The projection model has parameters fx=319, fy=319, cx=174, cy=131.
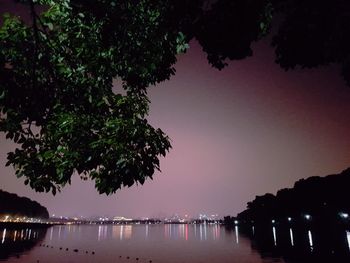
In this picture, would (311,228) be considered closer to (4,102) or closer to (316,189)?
(316,189)

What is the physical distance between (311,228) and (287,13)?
10048 cm

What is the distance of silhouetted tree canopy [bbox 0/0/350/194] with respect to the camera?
550cm

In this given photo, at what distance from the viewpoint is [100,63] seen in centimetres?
664

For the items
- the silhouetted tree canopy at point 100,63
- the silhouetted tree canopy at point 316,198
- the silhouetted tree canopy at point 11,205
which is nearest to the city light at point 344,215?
the silhouetted tree canopy at point 316,198

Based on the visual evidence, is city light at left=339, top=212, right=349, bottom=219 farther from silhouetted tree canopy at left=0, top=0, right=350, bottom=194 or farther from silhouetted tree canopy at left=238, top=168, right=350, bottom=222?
silhouetted tree canopy at left=0, top=0, right=350, bottom=194

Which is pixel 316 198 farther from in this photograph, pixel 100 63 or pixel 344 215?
pixel 100 63

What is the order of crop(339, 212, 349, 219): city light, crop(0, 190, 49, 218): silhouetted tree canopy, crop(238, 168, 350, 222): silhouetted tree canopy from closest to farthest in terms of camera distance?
crop(339, 212, 349, 219): city light
crop(238, 168, 350, 222): silhouetted tree canopy
crop(0, 190, 49, 218): silhouetted tree canopy

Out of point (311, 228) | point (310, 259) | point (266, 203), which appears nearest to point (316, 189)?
point (311, 228)

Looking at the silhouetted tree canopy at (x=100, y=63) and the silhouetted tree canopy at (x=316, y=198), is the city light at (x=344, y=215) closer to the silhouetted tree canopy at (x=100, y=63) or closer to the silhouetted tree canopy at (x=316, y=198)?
the silhouetted tree canopy at (x=316, y=198)

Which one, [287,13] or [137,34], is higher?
[137,34]

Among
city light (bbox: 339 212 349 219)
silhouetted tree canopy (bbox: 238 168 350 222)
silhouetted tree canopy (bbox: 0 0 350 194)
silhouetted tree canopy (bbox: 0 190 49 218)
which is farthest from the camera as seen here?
silhouetted tree canopy (bbox: 0 190 49 218)

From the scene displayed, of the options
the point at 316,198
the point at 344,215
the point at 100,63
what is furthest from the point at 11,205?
the point at 100,63

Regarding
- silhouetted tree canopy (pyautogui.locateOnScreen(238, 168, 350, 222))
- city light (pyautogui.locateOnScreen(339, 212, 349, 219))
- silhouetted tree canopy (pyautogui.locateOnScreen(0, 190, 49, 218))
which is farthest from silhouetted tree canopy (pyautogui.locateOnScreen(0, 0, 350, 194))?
silhouetted tree canopy (pyautogui.locateOnScreen(0, 190, 49, 218))

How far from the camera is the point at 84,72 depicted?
646 cm
